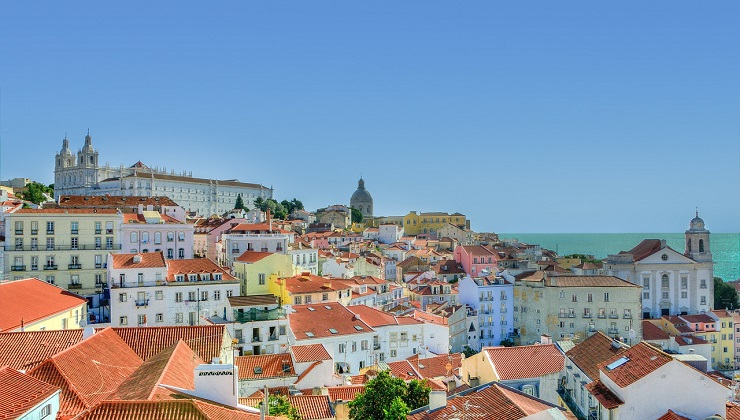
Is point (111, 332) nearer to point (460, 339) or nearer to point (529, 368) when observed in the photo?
point (529, 368)

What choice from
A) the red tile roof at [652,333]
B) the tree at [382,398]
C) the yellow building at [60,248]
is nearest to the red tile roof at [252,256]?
the yellow building at [60,248]

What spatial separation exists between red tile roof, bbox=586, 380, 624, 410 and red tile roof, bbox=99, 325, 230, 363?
12662mm

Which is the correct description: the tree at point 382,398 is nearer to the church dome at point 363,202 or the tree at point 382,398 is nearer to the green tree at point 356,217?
the green tree at point 356,217

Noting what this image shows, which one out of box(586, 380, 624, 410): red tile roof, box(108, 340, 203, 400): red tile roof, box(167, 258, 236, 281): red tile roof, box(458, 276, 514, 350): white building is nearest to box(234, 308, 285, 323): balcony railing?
box(167, 258, 236, 281): red tile roof

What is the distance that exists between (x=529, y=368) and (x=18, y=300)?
1020 inches

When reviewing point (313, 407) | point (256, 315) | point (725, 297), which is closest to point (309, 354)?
point (256, 315)

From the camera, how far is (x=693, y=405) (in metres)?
17.4

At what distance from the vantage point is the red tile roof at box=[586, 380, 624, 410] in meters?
17.5

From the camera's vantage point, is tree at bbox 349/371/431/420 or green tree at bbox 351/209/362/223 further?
green tree at bbox 351/209/362/223

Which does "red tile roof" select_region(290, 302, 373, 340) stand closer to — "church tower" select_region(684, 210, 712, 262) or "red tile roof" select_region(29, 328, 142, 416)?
"red tile roof" select_region(29, 328, 142, 416)

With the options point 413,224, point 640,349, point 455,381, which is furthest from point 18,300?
point 413,224

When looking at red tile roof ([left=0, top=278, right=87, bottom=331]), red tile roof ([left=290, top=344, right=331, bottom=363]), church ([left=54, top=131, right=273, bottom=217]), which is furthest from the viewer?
church ([left=54, top=131, right=273, bottom=217])

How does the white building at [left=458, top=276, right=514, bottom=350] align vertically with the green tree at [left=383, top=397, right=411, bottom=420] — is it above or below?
below

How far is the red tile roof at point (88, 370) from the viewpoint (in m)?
14.8
